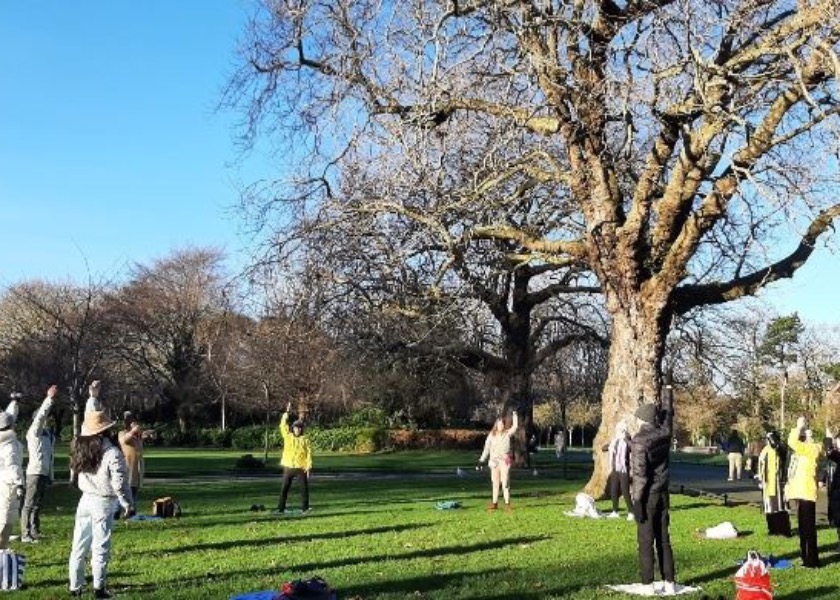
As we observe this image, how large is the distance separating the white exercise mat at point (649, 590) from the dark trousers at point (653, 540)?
0.31 feet

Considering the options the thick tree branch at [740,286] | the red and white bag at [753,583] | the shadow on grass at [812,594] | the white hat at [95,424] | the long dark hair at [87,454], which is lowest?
the shadow on grass at [812,594]

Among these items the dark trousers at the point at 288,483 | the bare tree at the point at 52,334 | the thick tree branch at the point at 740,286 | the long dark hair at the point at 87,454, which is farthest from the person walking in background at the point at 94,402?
the bare tree at the point at 52,334

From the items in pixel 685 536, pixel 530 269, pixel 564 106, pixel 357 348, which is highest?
pixel 564 106

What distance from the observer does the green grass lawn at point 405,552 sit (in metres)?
9.42

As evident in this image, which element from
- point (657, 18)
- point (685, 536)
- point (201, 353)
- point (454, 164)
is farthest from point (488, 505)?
point (201, 353)

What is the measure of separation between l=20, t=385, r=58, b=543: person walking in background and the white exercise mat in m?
7.88

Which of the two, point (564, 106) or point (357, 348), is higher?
point (564, 106)

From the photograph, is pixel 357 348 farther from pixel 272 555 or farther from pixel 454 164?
pixel 272 555

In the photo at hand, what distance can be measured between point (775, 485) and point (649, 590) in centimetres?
648

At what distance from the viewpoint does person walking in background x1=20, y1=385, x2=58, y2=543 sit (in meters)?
12.9

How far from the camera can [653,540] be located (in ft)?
30.7

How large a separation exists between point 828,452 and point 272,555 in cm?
730

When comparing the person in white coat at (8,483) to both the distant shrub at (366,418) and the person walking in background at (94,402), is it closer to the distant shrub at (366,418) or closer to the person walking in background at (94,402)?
the person walking in background at (94,402)

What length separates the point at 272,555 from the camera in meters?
11.5
